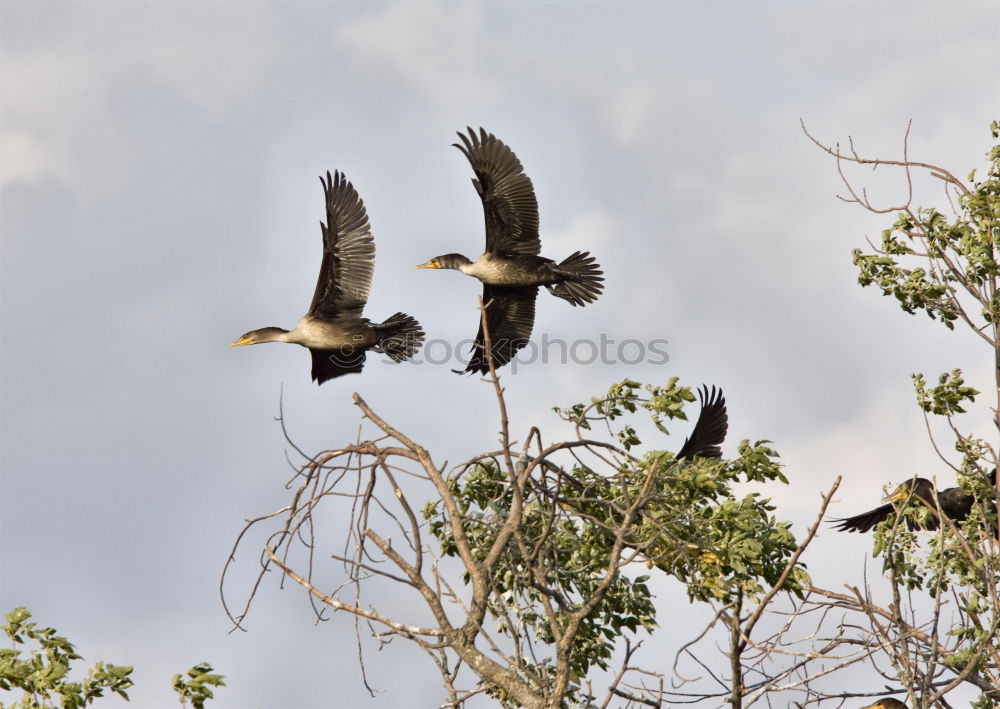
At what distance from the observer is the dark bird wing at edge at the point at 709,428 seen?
9508 mm

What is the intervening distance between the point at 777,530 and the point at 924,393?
1952 millimetres

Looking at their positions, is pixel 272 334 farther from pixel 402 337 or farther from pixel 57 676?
pixel 57 676

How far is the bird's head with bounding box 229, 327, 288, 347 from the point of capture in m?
10.9

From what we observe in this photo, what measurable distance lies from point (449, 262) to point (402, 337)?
5.26 ft

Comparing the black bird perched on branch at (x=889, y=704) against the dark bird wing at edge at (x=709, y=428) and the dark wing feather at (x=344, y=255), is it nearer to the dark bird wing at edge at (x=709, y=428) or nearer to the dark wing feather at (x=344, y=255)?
the dark bird wing at edge at (x=709, y=428)

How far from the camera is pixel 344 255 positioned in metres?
10.3

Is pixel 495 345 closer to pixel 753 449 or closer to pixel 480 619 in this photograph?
pixel 753 449

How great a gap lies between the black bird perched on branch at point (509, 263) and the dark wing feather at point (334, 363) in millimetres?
1290

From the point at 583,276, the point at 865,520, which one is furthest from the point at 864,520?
the point at 583,276

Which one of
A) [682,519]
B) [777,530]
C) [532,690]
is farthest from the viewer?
[777,530]

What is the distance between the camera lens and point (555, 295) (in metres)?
11.9

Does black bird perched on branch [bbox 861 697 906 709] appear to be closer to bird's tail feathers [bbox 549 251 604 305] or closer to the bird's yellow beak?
the bird's yellow beak

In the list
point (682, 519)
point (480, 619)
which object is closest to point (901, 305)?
point (682, 519)

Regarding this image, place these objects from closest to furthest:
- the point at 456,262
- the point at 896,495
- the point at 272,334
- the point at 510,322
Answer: the point at 896,495 < the point at 272,334 < the point at 456,262 < the point at 510,322
